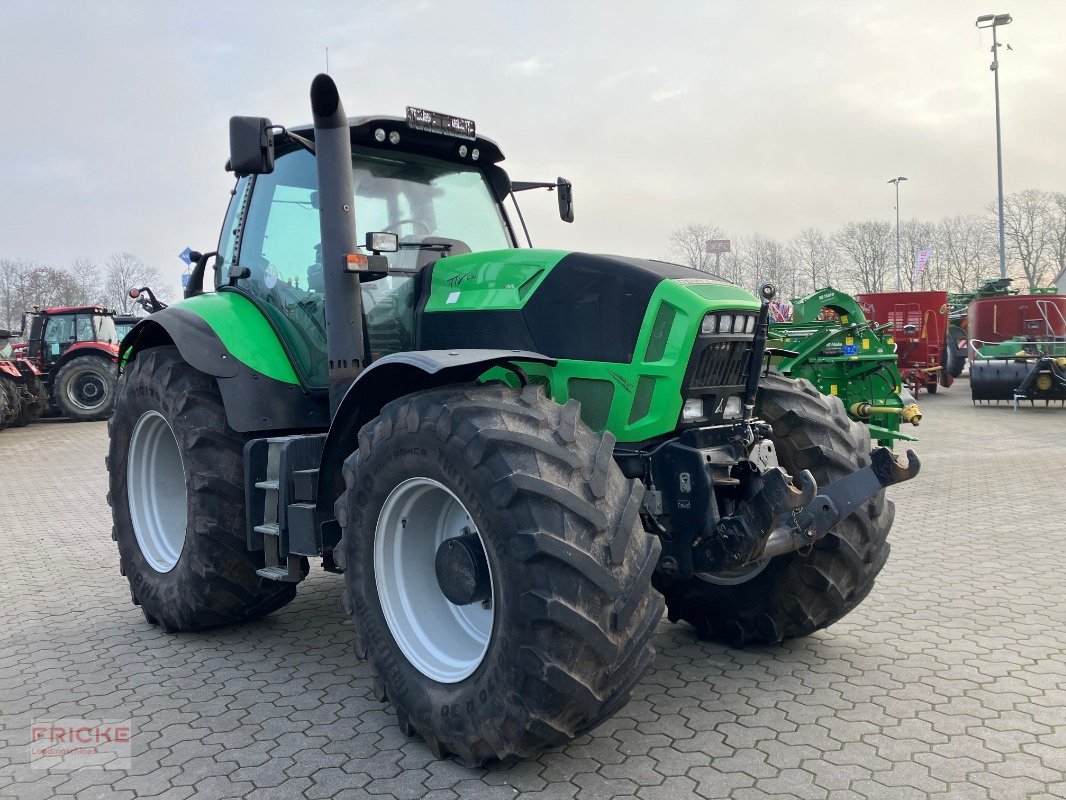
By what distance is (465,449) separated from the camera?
3.12 m

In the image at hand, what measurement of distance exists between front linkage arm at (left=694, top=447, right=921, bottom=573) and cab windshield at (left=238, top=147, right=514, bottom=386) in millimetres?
1909

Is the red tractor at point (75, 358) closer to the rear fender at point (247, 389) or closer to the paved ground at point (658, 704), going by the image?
the paved ground at point (658, 704)

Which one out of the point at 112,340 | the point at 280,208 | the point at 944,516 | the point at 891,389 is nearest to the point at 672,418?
the point at 280,208

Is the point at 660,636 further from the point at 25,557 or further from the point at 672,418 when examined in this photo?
the point at 25,557

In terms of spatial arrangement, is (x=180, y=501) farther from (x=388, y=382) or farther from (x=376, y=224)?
(x=388, y=382)

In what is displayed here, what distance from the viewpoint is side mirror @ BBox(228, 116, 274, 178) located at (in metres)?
4.10

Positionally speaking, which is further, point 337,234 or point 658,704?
point 337,234

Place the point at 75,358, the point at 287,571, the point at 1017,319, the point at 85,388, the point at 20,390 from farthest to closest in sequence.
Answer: the point at 85,388
the point at 1017,319
the point at 75,358
the point at 20,390
the point at 287,571

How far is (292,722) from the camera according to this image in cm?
373

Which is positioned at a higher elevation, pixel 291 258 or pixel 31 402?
pixel 291 258

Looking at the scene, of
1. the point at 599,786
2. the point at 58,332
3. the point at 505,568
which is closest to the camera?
the point at 505,568

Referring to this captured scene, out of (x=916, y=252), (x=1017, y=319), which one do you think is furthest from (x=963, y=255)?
(x=1017, y=319)

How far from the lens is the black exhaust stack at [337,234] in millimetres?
4133

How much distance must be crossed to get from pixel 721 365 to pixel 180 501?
11.2 feet
